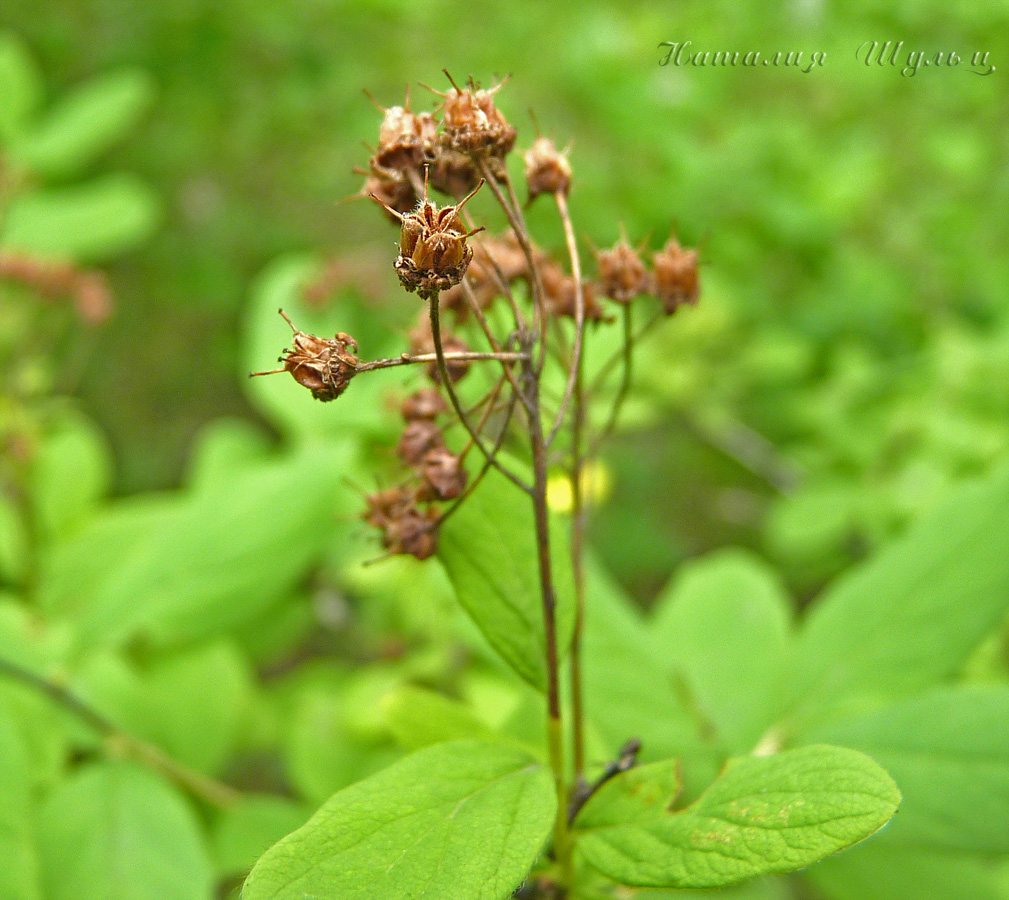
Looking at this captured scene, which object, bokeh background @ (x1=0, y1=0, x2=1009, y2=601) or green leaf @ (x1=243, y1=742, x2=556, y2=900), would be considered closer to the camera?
green leaf @ (x1=243, y1=742, x2=556, y2=900)

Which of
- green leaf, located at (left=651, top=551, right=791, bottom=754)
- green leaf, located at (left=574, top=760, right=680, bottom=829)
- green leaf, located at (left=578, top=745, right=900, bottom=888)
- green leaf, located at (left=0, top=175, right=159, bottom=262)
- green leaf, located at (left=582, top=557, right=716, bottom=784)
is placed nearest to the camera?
green leaf, located at (left=578, top=745, right=900, bottom=888)

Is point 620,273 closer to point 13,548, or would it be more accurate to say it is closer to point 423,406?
point 423,406

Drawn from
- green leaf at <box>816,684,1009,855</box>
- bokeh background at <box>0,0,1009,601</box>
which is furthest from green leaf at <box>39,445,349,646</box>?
bokeh background at <box>0,0,1009,601</box>

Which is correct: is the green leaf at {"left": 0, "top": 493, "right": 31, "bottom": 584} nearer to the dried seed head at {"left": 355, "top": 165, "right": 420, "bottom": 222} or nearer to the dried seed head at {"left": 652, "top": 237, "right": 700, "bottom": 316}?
the dried seed head at {"left": 355, "top": 165, "right": 420, "bottom": 222}

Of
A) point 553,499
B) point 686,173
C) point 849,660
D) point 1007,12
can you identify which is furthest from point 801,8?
point 849,660

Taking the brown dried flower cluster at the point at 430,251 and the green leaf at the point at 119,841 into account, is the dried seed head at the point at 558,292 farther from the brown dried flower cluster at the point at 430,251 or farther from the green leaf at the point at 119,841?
the green leaf at the point at 119,841

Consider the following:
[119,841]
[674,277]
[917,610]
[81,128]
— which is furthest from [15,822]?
[81,128]

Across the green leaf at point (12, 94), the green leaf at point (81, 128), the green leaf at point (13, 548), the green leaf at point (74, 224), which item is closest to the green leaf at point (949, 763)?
the green leaf at point (13, 548)
